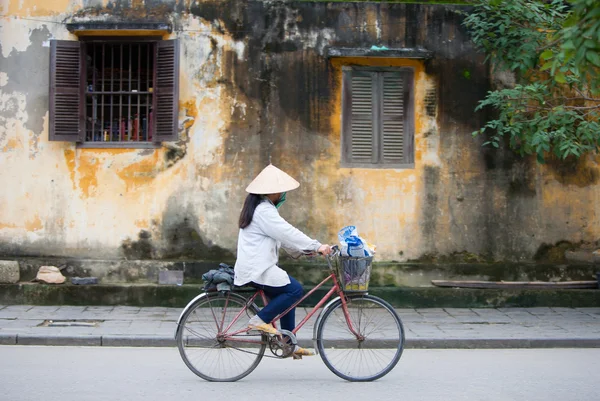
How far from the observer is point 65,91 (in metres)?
11.6

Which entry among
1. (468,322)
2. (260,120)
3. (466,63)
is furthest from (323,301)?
(466,63)

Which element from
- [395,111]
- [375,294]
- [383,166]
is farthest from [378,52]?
[375,294]

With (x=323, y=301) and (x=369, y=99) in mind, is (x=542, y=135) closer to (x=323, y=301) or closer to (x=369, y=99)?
(x=369, y=99)

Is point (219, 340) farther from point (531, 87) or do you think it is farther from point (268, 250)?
point (531, 87)

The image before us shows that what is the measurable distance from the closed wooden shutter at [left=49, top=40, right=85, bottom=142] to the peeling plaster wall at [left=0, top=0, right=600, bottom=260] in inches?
8.1

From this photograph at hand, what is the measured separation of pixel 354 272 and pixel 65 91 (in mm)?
6495

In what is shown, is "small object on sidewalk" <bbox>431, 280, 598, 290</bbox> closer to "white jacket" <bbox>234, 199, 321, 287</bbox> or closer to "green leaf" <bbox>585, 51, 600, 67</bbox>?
"white jacket" <bbox>234, 199, 321, 287</bbox>

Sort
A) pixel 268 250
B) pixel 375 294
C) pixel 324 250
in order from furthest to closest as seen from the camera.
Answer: pixel 375 294 < pixel 268 250 < pixel 324 250

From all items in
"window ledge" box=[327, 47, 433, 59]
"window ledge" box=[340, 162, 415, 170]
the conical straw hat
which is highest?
"window ledge" box=[327, 47, 433, 59]

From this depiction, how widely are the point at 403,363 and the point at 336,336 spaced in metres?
1.41

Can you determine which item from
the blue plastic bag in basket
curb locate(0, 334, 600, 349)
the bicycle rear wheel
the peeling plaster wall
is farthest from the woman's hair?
the peeling plaster wall

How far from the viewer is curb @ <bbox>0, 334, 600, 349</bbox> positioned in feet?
29.2

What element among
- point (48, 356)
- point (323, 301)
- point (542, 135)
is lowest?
point (48, 356)

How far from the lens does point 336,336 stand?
6.92m
